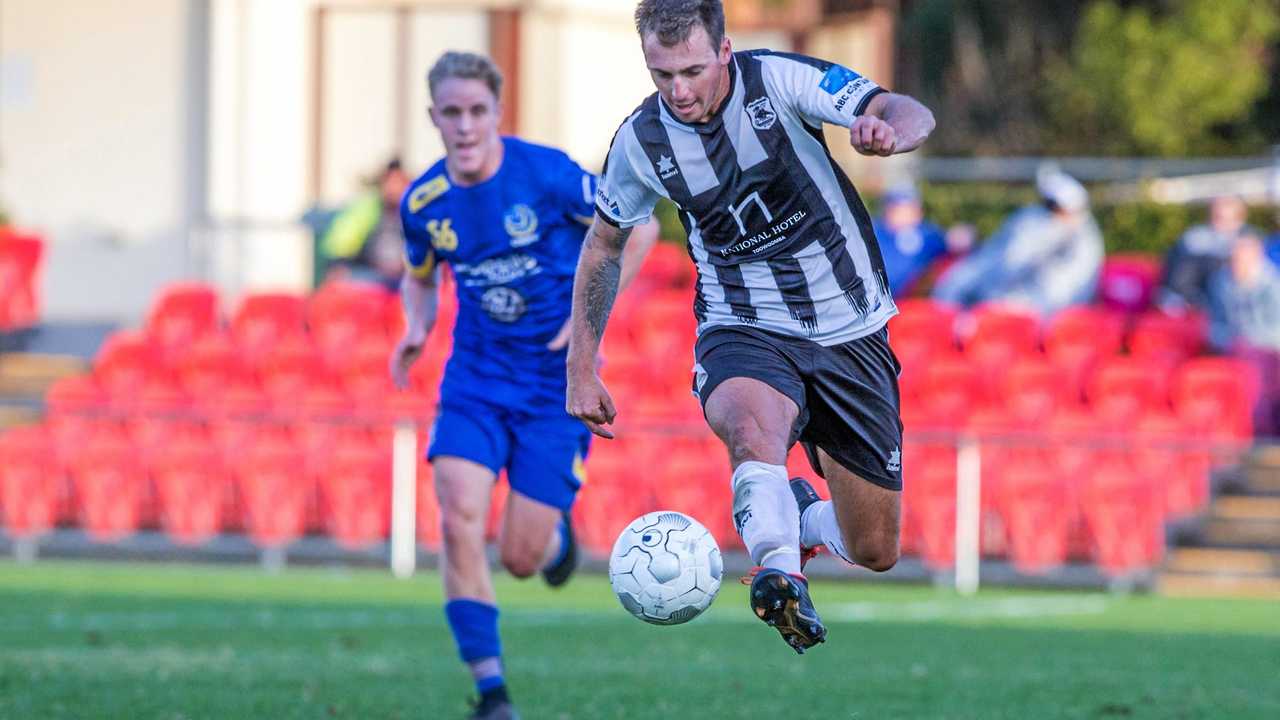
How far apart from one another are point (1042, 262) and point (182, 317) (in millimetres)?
7923

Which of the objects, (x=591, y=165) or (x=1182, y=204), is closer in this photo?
(x=1182, y=204)

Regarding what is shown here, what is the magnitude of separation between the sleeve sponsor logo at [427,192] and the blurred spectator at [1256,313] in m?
9.17

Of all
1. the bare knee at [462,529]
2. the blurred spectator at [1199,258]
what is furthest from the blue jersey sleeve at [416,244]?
the blurred spectator at [1199,258]

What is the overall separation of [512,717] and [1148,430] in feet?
31.9

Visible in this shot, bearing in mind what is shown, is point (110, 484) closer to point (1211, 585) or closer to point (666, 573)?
point (1211, 585)

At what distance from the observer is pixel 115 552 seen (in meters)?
17.0

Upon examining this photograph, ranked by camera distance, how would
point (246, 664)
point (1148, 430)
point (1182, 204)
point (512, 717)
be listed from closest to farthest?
1. point (512, 717)
2. point (246, 664)
3. point (1148, 430)
4. point (1182, 204)

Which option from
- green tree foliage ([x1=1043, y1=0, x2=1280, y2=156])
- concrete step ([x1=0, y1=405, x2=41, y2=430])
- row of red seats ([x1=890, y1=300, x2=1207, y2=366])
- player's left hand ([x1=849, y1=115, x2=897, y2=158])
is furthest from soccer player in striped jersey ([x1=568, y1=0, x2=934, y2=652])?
green tree foliage ([x1=1043, y1=0, x2=1280, y2=156])

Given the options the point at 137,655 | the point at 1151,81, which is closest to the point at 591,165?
the point at 1151,81

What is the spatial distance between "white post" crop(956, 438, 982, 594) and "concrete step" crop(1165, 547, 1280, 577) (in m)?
1.44

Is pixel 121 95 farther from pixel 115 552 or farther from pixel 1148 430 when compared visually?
pixel 1148 430

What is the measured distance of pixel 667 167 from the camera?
20.6ft

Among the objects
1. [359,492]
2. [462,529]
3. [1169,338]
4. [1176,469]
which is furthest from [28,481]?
[462,529]

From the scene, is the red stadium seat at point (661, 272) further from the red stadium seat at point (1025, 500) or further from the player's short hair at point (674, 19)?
the player's short hair at point (674, 19)
